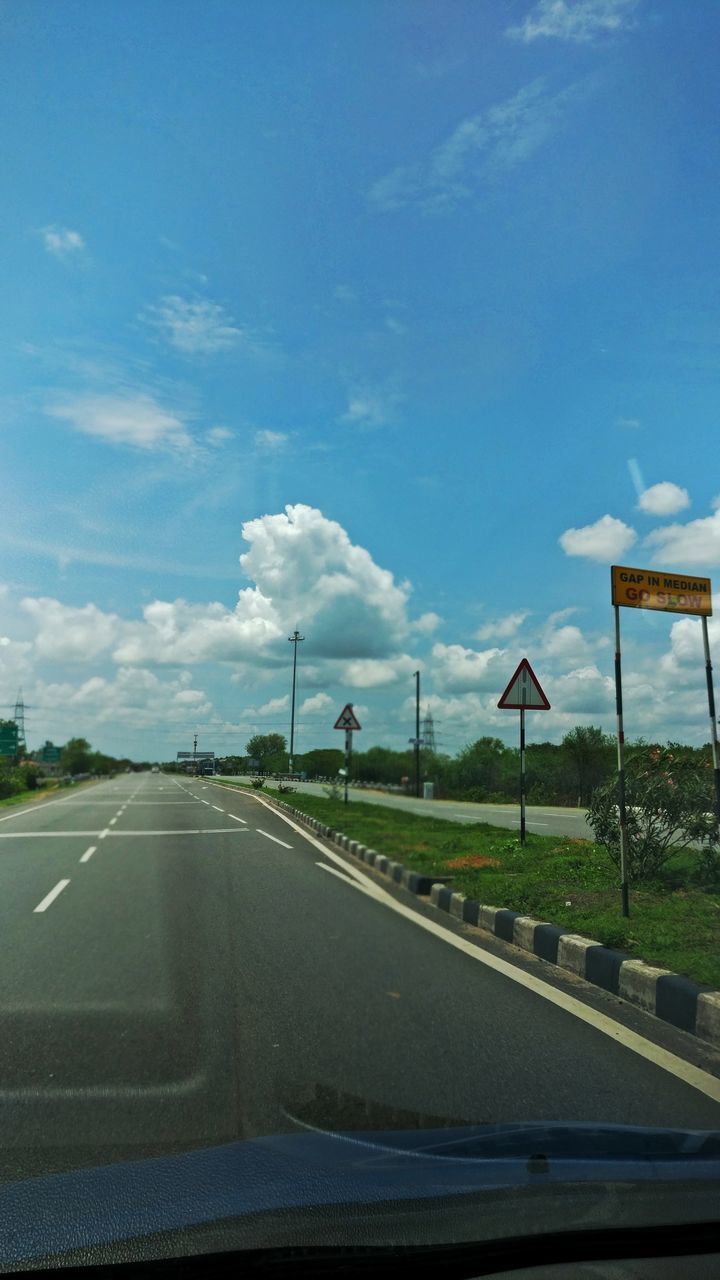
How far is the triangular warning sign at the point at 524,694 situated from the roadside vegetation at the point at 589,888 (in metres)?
2.20

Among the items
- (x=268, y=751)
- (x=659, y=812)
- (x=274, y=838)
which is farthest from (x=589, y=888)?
(x=268, y=751)

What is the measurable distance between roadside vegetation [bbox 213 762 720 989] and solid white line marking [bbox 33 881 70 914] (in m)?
4.39

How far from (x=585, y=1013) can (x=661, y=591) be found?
163 inches

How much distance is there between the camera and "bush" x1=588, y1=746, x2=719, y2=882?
9.55m

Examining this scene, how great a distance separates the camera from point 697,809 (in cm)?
957

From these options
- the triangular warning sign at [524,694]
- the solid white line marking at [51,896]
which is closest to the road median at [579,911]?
the triangular warning sign at [524,694]

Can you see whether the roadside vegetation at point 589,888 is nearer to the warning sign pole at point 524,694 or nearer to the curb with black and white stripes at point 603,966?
the curb with black and white stripes at point 603,966

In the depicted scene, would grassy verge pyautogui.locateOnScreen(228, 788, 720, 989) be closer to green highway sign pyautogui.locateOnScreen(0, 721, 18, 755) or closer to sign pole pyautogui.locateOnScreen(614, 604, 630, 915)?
sign pole pyautogui.locateOnScreen(614, 604, 630, 915)

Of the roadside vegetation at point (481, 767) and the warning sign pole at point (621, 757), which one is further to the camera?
the roadside vegetation at point (481, 767)

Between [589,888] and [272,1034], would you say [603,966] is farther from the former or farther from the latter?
[589,888]

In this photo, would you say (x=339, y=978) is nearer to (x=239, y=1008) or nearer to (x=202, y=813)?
(x=239, y=1008)

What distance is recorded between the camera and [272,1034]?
4906 mm

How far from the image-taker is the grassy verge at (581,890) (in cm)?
668

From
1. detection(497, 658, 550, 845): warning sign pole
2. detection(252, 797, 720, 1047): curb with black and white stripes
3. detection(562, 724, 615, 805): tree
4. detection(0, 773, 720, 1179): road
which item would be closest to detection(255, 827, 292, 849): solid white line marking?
detection(497, 658, 550, 845): warning sign pole
